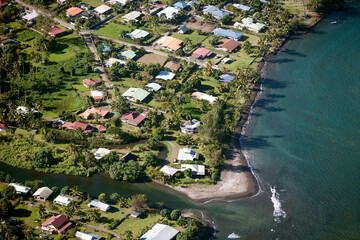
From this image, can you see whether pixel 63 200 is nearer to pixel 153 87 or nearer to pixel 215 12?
pixel 153 87

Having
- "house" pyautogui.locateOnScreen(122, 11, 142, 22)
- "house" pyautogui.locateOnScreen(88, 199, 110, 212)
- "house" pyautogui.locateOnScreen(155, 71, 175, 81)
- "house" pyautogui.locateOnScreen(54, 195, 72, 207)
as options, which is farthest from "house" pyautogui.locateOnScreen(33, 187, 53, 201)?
"house" pyautogui.locateOnScreen(122, 11, 142, 22)

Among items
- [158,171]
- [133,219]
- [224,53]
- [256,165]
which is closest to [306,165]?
[256,165]

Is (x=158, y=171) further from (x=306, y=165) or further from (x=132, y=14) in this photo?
(x=132, y=14)

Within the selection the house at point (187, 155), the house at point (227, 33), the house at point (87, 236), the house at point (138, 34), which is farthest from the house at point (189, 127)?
the house at point (227, 33)

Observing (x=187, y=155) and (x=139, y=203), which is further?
(x=187, y=155)

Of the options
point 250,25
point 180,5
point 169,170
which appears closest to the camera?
point 169,170

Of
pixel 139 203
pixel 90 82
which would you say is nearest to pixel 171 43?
pixel 90 82

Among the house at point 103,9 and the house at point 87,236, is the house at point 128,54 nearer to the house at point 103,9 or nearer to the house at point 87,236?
the house at point 103,9
